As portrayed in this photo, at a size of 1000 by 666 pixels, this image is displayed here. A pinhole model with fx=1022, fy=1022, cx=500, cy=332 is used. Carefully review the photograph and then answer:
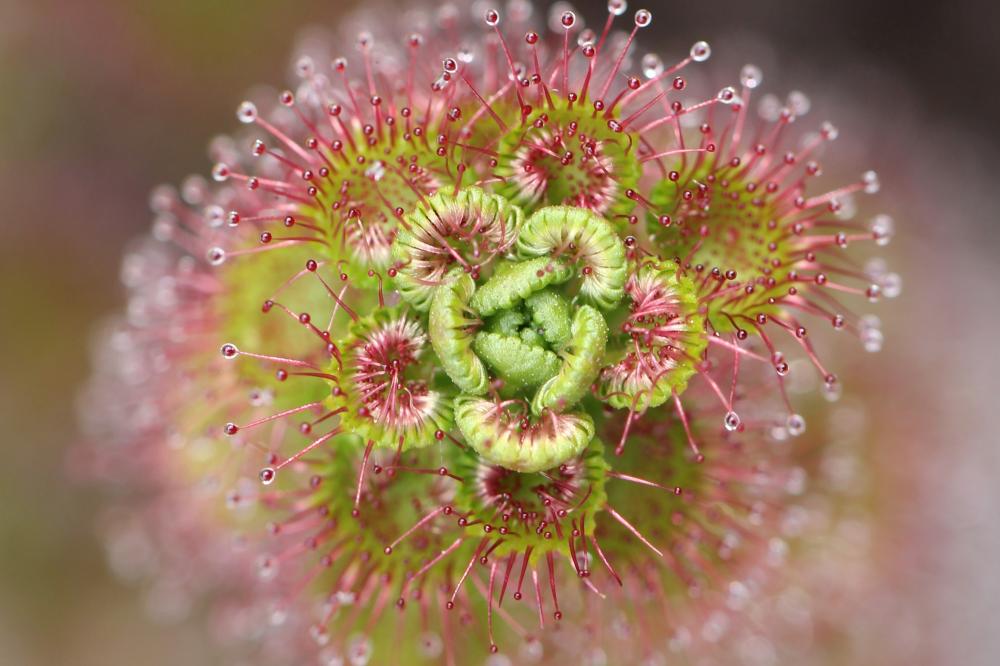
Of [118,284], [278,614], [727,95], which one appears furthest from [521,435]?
Result: [118,284]

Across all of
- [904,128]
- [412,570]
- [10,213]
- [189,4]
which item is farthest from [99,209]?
[904,128]

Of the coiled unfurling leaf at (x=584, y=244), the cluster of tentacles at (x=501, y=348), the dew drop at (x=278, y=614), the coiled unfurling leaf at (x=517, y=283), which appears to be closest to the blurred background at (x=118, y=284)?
the cluster of tentacles at (x=501, y=348)

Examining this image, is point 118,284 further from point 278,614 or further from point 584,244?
point 584,244

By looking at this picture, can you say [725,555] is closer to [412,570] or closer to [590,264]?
[412,570]

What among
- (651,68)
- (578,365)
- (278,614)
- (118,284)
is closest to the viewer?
(578,365)

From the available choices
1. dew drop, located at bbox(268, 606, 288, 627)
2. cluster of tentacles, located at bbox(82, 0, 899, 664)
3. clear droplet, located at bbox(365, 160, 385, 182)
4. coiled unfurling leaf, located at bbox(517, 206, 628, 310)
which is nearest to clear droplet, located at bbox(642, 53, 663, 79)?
cluster of tentacles, located at bbox(82, 0, 899, 664)

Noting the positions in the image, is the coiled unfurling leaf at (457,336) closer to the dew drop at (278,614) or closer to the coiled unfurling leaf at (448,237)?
the coiled unfurling leaf at (448,237)

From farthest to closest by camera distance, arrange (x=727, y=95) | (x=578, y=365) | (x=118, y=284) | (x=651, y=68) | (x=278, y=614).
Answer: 1. (x=118, y=284)
2. (x=278, y=614)
3. (x=651, y=68)
4. (x=727, y=95)
5. (x=578, y=365)
